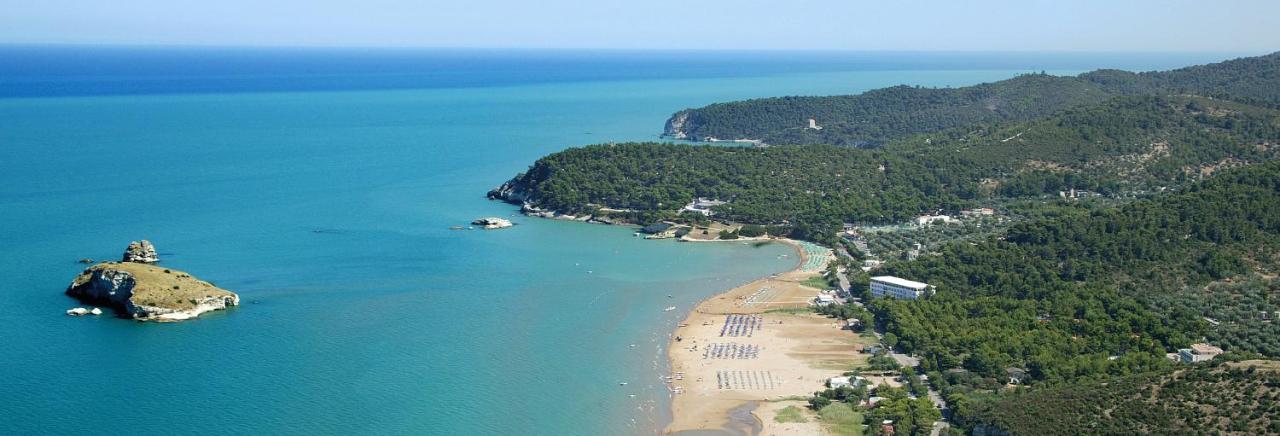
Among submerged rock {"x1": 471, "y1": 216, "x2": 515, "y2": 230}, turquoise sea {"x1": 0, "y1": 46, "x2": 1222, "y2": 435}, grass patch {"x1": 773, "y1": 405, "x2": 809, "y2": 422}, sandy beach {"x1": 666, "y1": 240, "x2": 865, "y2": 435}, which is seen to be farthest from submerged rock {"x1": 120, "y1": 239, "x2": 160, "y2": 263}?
grass patch {"x1": 773, "y1": 405, "x2": 809, "y2": 422}

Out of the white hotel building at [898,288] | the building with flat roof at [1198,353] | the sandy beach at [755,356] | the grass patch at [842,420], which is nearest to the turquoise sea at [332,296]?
the sandy beach at [755,356]

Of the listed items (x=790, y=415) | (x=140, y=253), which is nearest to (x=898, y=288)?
(x=790, y=415)

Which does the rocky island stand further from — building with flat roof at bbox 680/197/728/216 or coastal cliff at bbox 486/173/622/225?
building with flat roof at bbox 680/197/728/216

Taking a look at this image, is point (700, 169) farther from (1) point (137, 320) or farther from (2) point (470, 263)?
(1) point (137, 320)

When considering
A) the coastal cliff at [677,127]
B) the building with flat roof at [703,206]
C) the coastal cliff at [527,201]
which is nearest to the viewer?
the coastal cliff at [527,201]

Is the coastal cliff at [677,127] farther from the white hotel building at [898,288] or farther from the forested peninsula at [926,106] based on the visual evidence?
the white hotel building at [898,288]

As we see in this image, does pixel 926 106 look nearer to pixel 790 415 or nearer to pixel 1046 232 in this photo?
pixel 1046 232

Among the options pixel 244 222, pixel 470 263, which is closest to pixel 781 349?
pixel 470 263

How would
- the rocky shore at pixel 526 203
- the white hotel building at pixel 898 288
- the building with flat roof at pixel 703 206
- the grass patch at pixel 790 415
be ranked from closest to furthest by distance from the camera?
the grass patch at pixel 790 415, the white hotel building at pixel 898 288, the rocky shore at pixel 526 203, the building with flat roof at pixel 703 206
